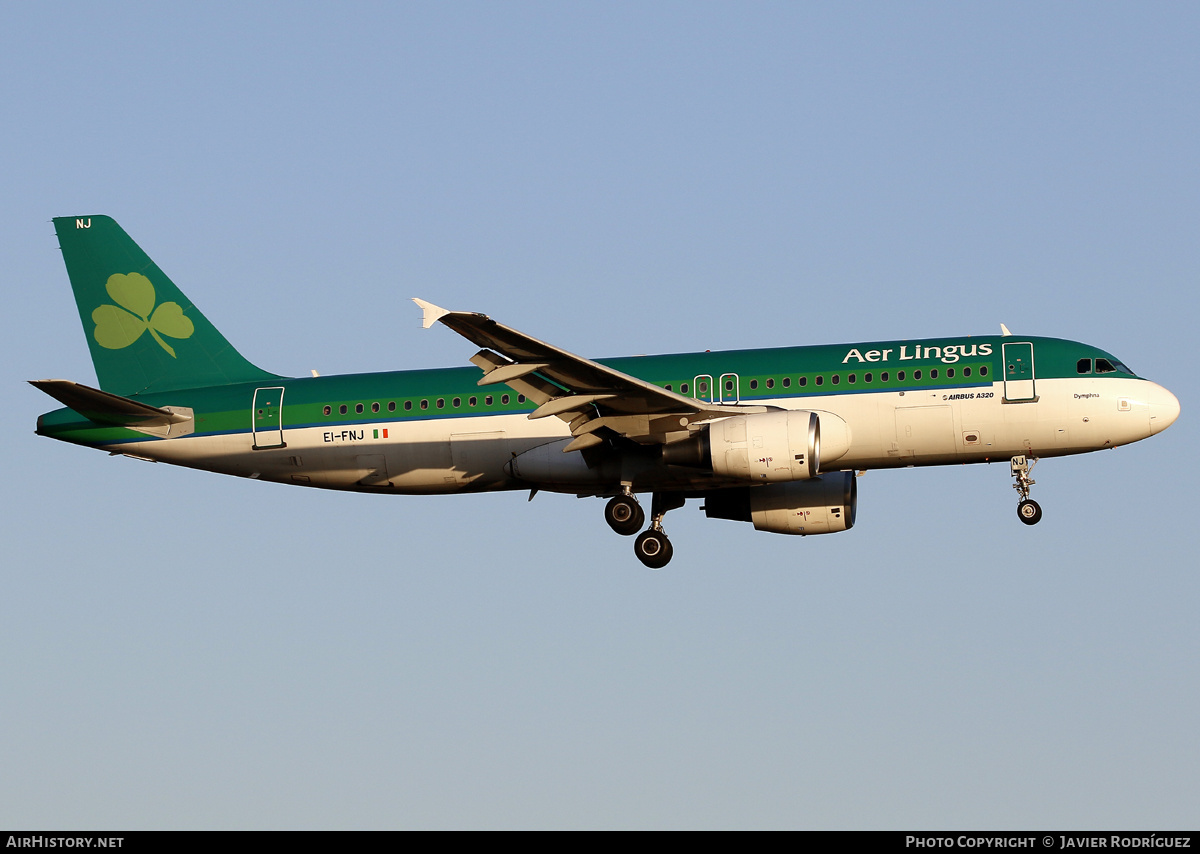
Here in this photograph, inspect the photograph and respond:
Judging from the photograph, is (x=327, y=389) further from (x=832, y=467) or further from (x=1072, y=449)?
(x=1072, y=449)

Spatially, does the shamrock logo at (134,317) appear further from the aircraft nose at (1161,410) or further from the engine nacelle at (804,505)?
the aircraft nose at (1161,410)

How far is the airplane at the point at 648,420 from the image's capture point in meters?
36.1

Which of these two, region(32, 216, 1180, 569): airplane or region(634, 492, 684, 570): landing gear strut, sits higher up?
region(32, 216, 1180, 569): airplane

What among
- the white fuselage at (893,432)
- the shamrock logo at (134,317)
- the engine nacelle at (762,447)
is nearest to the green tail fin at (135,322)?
the shamrock logo at (134,317)

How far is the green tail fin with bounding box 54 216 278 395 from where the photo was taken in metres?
42.6

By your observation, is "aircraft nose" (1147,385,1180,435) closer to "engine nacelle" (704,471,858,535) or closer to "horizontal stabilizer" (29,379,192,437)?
"engine nacelle" (704,471,858,535)

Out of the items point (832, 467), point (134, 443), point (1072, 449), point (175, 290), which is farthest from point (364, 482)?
point (1072, 449)

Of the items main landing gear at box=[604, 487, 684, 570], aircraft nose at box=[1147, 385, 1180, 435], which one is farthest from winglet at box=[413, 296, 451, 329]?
aircraft nose at box=[1147, 385, 1180, 435]

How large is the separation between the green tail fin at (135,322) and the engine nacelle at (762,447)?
43.4 feet

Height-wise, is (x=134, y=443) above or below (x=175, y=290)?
below
